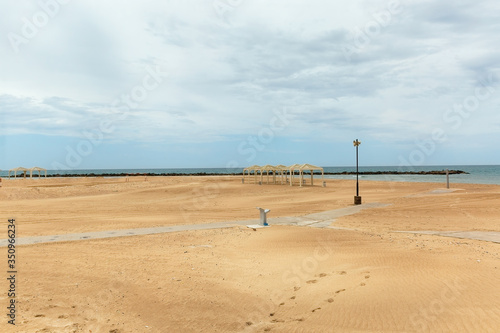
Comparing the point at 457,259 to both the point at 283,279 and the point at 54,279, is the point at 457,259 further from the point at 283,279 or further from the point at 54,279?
the point at 54,279

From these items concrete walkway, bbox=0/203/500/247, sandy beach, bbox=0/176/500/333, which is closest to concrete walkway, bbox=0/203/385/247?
concrete walkway, bbox=0/203/500/247

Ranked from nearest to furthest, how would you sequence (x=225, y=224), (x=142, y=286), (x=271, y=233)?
(x=142, y=286) < (x=271, y=233) < (x=225, y=224)

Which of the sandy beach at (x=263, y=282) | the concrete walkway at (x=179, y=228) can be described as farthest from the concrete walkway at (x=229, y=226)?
the sandy beach at (x=263, y=282)

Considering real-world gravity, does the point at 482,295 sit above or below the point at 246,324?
above

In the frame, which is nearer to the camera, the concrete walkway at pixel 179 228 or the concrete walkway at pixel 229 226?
the concrete walkway at pixel 229 226

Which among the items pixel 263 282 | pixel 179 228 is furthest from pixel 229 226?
pixel 263 282

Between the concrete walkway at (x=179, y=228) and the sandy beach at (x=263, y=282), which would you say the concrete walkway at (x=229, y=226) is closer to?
the concrete walkway at (x=179, y=228)

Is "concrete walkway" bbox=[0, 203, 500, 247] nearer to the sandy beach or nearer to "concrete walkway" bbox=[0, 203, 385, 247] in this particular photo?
"concrete walkway" bbox=[0, 203, 385, 247]

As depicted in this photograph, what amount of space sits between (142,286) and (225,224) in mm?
8735

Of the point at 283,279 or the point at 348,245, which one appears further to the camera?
the point at 348,245

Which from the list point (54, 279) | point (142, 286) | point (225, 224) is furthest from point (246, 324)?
point (225, 224)

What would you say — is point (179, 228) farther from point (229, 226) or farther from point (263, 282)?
point (263, 282)

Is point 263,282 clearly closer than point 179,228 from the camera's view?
Yes

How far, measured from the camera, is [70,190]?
3966 cm
